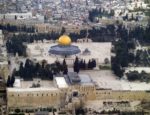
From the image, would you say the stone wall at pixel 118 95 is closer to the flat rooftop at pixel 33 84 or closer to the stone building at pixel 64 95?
the stone building at pixel 64 95

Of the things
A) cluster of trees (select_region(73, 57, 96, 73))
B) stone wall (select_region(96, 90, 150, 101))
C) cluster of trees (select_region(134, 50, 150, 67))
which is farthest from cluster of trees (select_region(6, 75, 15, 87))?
cluster of trees (select_region(134, 50, 150, 67))

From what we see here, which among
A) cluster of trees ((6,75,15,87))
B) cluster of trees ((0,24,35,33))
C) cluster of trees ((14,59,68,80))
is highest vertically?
cluster of trees ((6,75,15,87))

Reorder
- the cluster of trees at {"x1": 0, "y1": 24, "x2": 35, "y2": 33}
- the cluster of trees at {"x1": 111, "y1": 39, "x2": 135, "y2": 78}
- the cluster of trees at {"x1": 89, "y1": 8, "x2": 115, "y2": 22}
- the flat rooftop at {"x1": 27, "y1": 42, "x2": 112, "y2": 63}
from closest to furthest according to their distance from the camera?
the cluster of trees at {"x1": 111, "y1": 39, "x2": 135, "y2": 78}
the flat rooftop at {"x1": 27, "y1": 42, "x2": 112, "y2": 63}
the cluster of trees at {"x1": 0, "y1": 24, "x2": 35, "y2": 33}
the cluster of trees at {"x1": 89, "y1": 8, "x2": 115, "y2": 22}

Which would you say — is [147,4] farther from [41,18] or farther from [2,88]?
[2,88]

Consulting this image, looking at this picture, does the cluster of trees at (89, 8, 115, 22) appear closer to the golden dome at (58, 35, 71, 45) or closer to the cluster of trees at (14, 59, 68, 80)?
the golden dome at (58, 35, 71, 45)

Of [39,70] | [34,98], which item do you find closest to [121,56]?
[39,70]

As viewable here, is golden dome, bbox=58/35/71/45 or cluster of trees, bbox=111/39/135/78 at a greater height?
golden dome, bbox=58/35/71/45

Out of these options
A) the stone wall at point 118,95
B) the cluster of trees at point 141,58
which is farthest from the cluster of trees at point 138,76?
the stone wall at point 118,95

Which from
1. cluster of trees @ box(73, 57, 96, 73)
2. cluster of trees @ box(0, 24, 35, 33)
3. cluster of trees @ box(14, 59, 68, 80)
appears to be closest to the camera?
cluster of trees @ box(14, 59, 68, 80)
